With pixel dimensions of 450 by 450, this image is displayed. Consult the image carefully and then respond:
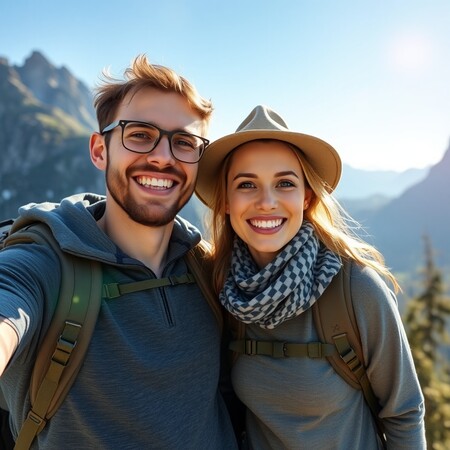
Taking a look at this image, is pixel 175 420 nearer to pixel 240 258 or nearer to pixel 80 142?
pixel 240 258

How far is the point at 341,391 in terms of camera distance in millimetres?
2760

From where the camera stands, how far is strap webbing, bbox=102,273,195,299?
256 centimetres

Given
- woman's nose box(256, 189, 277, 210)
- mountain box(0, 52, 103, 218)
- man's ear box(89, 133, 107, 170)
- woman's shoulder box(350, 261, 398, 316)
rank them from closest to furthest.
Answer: woman's shoulder box(350, 261, 398, 316), woman's nose box(256, 189, 277, 210), man's ear box(89, 133, 107, 170), mountain box(0, 52, 103, 218)

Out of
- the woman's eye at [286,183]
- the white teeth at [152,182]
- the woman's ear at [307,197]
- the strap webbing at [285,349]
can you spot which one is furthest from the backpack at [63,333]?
the woman's ear at [307,197]

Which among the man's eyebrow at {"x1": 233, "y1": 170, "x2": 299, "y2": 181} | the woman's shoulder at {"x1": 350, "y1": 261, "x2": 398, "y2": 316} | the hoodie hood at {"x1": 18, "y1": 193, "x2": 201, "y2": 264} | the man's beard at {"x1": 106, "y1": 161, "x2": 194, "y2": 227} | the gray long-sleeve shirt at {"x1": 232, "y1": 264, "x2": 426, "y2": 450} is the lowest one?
the gray long-sleeve shirt at {"x1": 232, "y1": 264, "x2": 426, "y2": 450}

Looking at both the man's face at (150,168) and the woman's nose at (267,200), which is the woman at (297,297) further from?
the man's face at (150,168)

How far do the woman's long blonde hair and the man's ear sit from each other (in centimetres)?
106

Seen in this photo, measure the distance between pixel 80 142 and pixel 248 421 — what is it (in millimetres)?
143970

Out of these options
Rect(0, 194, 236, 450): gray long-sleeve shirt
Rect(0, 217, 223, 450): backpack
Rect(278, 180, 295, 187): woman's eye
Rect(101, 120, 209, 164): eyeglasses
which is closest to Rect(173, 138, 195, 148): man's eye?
Rect(101, 120, 209, 164): eyeglasses

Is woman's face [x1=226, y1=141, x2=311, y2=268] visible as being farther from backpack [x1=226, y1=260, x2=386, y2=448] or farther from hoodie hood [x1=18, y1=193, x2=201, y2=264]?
hoodie hood [x1=18, y1=193, x2=201, y2=264]

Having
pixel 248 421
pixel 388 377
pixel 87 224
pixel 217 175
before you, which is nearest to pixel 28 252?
pixel 87 224

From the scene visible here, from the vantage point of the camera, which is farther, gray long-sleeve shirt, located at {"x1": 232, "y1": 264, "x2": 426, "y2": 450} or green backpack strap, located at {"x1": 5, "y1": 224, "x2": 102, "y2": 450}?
gray long-sleeve shirt, located at {"x1": 232, "y1": 264, "x2": 426, "y2": 450}

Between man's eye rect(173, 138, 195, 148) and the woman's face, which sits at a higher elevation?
man's eye rect(173, 138, 195, 148)

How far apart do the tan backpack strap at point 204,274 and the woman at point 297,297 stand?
12 cm
